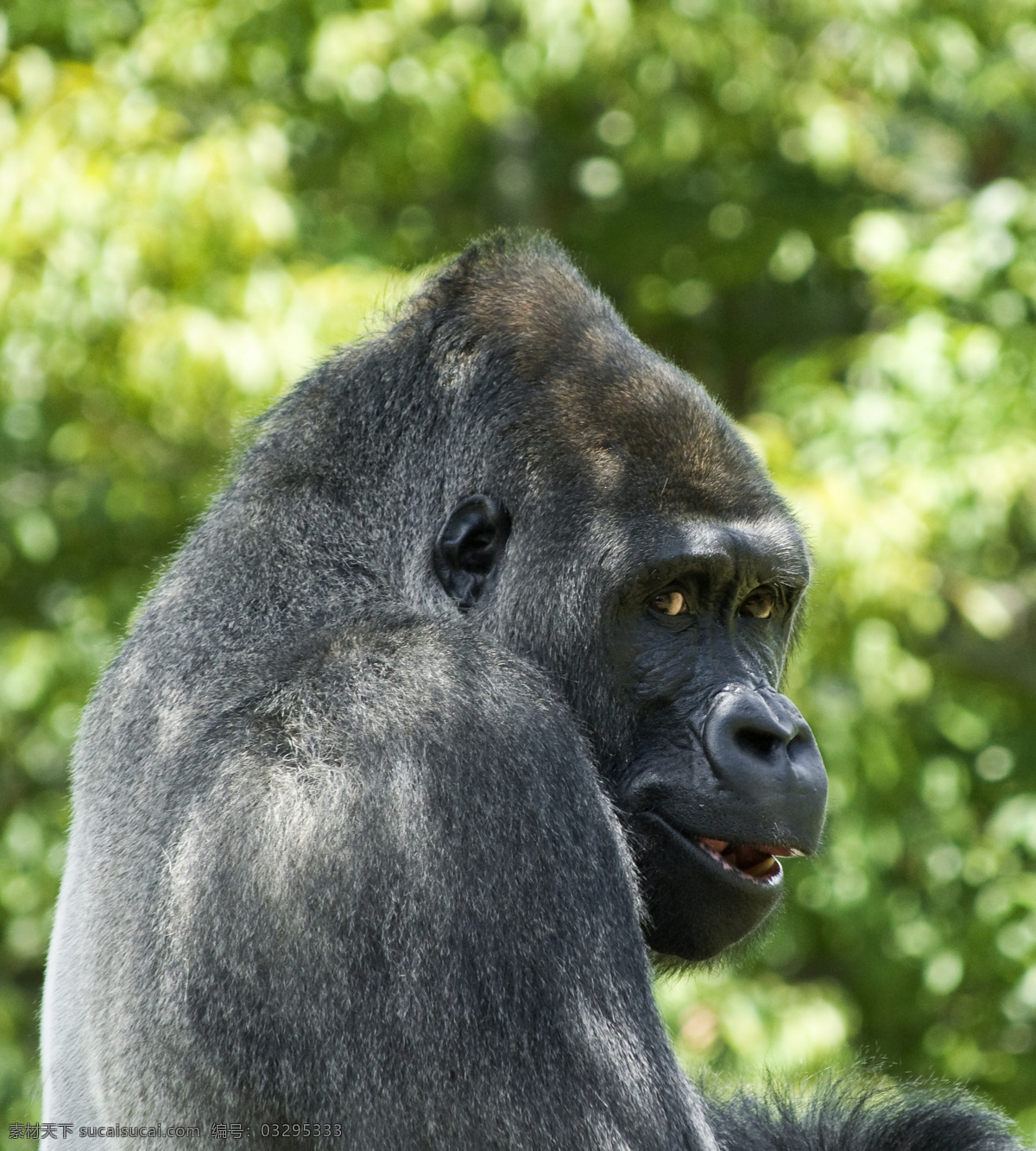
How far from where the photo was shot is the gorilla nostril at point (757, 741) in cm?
284

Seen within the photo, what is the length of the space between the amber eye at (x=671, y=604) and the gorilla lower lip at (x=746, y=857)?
0.50 metres

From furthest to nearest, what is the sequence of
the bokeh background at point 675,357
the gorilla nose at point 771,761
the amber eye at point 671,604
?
1. the bokeh background at point 675,357
2. the amber eye at point 671,604
3. the gorilla nose at point 771,761

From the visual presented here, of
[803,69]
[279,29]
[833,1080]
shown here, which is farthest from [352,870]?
[803,69]

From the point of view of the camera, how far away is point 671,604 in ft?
10.1

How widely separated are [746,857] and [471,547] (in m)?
0.86

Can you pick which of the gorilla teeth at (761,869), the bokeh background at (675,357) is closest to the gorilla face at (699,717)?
the gorilla teeth at (761,869)

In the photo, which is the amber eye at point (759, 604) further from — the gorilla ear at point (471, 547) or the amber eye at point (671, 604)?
the gorilla ear at point (471, 547)

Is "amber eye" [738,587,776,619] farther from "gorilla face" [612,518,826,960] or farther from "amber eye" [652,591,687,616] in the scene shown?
"amber eye" [652,591,687,616]

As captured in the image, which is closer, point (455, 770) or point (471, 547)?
point (455, 770)

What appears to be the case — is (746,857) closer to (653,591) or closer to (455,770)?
(653,591)

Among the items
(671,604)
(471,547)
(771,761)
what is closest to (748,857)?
(771,761)

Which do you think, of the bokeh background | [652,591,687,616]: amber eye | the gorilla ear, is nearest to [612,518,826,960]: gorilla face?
[652,591,687,616]: amber eye

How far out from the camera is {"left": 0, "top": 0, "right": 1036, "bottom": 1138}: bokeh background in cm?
619

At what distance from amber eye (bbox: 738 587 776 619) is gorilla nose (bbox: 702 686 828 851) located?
0.36 m
